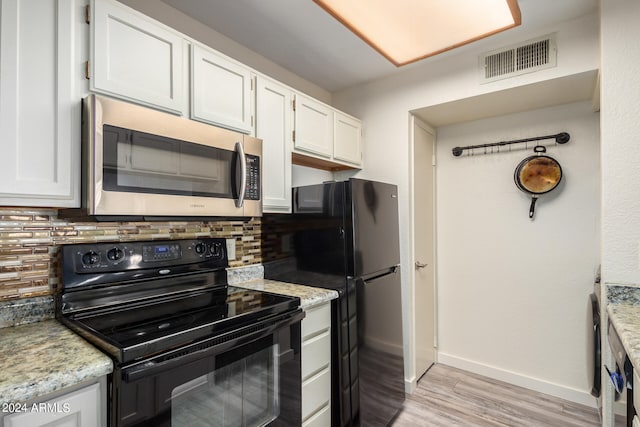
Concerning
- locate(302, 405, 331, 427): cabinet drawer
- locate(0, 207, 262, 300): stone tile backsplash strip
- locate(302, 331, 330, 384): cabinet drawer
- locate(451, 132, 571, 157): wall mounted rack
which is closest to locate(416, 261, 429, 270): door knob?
locate(451, 132, 571, 157): wall mounted rack

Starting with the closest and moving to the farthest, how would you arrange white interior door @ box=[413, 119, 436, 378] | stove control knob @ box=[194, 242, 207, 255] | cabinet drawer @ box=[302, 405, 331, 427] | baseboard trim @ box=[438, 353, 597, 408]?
cabinet drawer @ box=[302, 405, 331, 427], stove control knob @ box=[194, 242, 207, 255], baseboard trim @ box=[438, 353, 597, 408], white interior door @ box=[413, 119, 436, 378]

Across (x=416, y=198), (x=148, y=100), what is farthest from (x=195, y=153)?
(x=416, y=198)

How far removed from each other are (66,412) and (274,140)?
151 centimetres

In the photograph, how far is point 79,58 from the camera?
1189 mm

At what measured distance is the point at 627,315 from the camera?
1.37 metres

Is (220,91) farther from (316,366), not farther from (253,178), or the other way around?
(316,366)

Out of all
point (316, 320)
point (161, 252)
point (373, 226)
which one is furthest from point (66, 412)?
point (373, 226)

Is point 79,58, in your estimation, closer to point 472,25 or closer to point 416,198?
point 472,25

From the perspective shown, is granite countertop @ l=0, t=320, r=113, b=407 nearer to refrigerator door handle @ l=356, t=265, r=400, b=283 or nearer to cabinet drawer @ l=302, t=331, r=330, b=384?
cabinet drawer @ l=302, t=331, r=330, b=384

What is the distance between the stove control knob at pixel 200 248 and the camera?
5.80 ft

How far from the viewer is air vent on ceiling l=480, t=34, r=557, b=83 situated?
1979mm

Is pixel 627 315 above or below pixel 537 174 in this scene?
below

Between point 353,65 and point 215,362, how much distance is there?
2.20 m

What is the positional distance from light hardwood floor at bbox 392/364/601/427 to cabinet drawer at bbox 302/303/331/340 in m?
0.96
